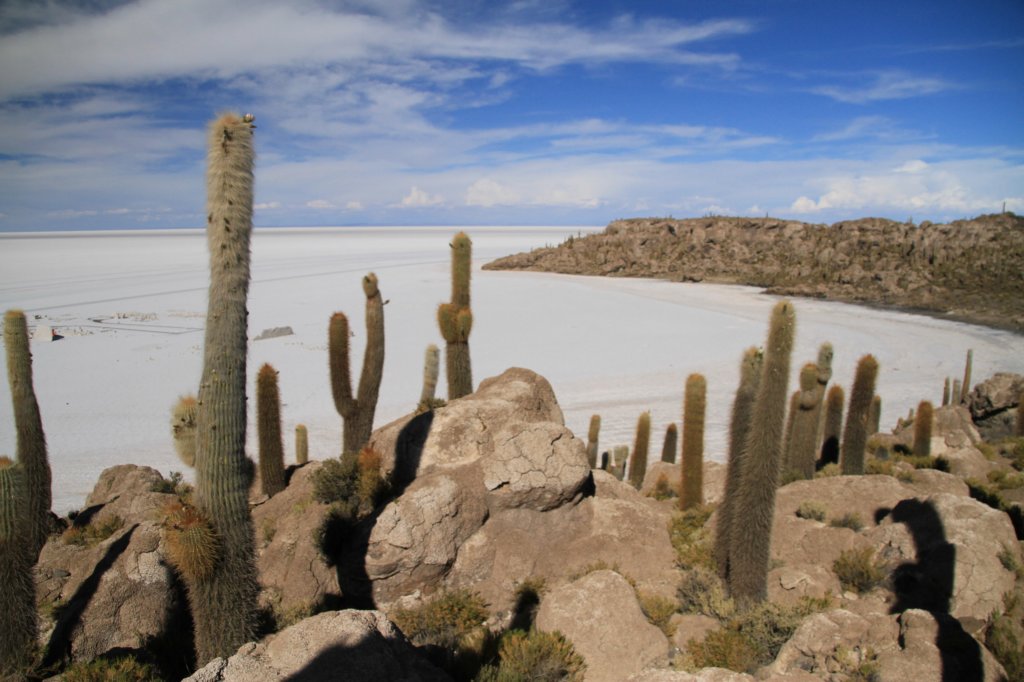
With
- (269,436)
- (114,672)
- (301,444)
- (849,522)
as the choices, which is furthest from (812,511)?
(301,444)

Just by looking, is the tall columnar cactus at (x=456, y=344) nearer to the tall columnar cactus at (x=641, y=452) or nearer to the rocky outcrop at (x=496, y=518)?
the rocky outcrop at (x=496, y=518)

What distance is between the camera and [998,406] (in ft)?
59.5

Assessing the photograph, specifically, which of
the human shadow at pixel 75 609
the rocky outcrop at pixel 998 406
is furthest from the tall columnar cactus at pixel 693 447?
the rocky outcrop at pixel 998 406

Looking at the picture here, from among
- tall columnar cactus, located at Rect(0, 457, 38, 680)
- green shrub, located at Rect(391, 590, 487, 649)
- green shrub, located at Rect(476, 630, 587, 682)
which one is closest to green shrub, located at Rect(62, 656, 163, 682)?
tall columnar cactus, located at Rect(0, 457, 38, 680)

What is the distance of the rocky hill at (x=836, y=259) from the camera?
45.3 m

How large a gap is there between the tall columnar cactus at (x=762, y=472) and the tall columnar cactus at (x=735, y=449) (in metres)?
0.29

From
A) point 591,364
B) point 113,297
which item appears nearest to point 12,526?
point 591,364

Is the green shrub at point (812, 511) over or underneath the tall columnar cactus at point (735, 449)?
underneath

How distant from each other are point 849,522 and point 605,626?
4915 millimetres

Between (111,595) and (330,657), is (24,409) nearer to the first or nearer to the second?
(111,595)

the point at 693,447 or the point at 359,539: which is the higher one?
the point at 693,447

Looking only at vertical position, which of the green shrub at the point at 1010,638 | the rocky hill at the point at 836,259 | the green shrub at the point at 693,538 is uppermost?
the rocky hill at the point at 836,259

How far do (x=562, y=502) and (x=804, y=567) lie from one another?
3.06 meters

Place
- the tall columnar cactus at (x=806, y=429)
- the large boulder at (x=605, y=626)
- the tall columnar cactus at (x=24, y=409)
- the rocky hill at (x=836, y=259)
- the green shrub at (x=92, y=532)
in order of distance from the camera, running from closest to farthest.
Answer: the large boulder at (x=605, y=626) → the green shrub at (x=92, y=532) → the tall columnar cactus at (x=24, y=409) → the tall columnar cactus at (x=806, y=429) → the rocky hill at (x=836, y=259)
